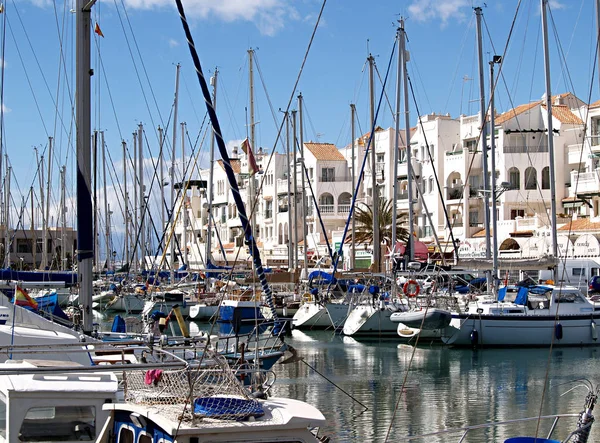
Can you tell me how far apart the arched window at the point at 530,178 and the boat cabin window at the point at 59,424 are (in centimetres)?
6484

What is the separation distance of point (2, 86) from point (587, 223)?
48.4 m

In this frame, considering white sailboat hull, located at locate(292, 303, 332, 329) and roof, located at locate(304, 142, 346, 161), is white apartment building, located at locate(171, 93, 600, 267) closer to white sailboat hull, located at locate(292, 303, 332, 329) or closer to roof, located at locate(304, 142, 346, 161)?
roof, located at locate(304, 142, 346, 161)

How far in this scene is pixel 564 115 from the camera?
7344 cm

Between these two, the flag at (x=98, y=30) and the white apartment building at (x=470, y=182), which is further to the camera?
the white apartment building at (x=470, y=182)

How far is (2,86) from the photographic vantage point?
70.8ft

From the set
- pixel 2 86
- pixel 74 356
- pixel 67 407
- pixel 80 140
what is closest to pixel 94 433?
pixel 67 407

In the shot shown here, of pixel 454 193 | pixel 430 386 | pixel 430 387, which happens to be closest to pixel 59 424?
pixel 430 387

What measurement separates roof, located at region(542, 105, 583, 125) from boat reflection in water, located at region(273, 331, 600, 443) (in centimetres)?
3849

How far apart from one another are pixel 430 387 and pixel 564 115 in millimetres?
51282

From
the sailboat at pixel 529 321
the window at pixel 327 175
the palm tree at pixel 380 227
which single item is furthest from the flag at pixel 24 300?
the window at pixel 327 175

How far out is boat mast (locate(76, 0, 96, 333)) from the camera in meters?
17.8

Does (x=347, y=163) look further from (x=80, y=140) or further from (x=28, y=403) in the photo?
(x=28, y=403)

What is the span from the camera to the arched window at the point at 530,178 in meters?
71.8

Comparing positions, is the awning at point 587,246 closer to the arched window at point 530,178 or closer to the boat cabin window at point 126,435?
the arched window at point 530,178
